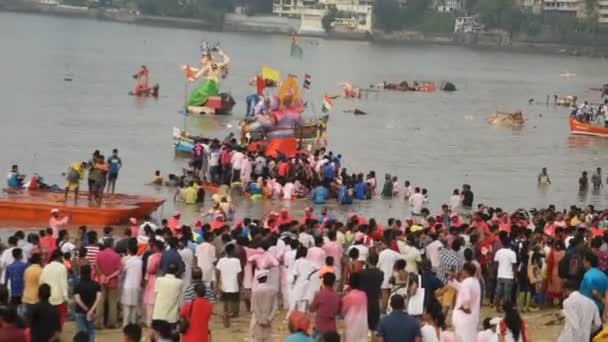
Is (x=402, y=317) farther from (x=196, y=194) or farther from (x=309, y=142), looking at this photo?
(x=309, y=142)

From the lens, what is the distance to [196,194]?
3145cm

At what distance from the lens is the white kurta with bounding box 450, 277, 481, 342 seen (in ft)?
45.9

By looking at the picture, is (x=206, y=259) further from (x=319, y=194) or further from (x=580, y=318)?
(x=319, y=194)

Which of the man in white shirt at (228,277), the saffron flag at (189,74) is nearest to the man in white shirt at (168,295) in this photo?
the man in white shirt at (228,277)

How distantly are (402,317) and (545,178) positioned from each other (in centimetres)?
3058

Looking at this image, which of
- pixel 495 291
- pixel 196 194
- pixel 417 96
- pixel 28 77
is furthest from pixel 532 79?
pixel 495 291

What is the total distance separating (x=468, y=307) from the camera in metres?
14.3

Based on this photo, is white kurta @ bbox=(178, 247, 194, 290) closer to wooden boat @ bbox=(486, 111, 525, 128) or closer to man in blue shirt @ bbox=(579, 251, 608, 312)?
man in blue shirt @ bbox=(579, 251, 608, 312)

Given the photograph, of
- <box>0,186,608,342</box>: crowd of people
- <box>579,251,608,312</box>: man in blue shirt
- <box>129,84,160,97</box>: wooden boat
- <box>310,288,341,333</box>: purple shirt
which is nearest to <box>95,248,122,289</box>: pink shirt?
<box>0,186,608,342</box>: crowd of people

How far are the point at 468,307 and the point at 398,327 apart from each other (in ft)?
6.25

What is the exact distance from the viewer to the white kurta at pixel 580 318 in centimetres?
1396

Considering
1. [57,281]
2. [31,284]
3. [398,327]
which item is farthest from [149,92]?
[398,327]

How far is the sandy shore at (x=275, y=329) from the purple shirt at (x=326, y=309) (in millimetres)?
2238

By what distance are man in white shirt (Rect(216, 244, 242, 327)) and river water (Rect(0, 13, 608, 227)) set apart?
12960 millimetres
